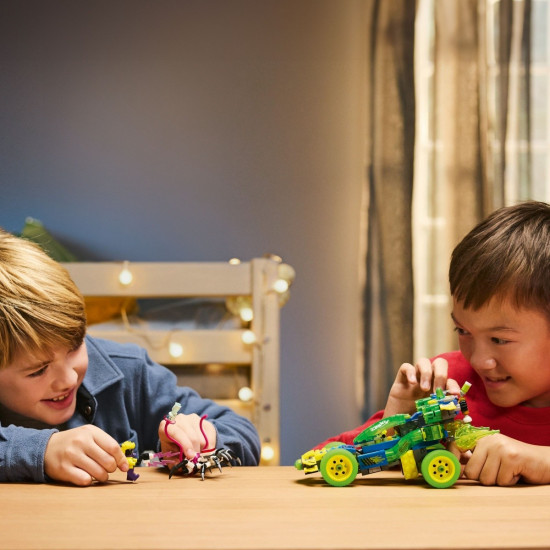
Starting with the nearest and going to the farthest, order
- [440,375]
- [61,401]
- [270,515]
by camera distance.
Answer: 1. [270,515]
2. [440,375]
3. [61,401]

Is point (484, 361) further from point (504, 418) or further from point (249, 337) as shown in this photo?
point (249, 337)

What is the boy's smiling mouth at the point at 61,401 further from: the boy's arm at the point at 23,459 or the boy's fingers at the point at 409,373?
the boy's fingers at the point at 409,373

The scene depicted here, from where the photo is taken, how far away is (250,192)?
3336 mm

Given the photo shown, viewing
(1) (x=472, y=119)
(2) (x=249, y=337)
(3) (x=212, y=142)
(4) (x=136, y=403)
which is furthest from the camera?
(3) (x=212, y=142)

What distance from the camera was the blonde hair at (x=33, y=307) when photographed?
958 millimetres

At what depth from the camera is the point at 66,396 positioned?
1057mm

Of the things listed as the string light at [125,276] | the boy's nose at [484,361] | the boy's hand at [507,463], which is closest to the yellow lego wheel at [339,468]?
the boy's hand at [507,463]

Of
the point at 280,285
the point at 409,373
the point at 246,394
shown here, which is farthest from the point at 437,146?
the point at 409,373

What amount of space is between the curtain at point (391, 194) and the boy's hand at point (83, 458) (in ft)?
7.56

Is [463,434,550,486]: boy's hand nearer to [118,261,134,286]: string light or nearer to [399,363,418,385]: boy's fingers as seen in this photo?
[399,363,418,385]: boy's fingers

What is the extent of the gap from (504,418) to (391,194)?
6.77 ft

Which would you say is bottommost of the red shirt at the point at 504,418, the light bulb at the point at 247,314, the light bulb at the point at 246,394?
the light bulb at the point at 246,394

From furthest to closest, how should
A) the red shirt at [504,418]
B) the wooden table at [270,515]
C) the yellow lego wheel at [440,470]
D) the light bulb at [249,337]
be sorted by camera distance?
the light bulb at [249,337]
the red shirt at [504,418]
the yellow lego wheel at [440,470]
the wooden table at [270,515]

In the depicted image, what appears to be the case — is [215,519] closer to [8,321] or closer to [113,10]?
[8,321]
